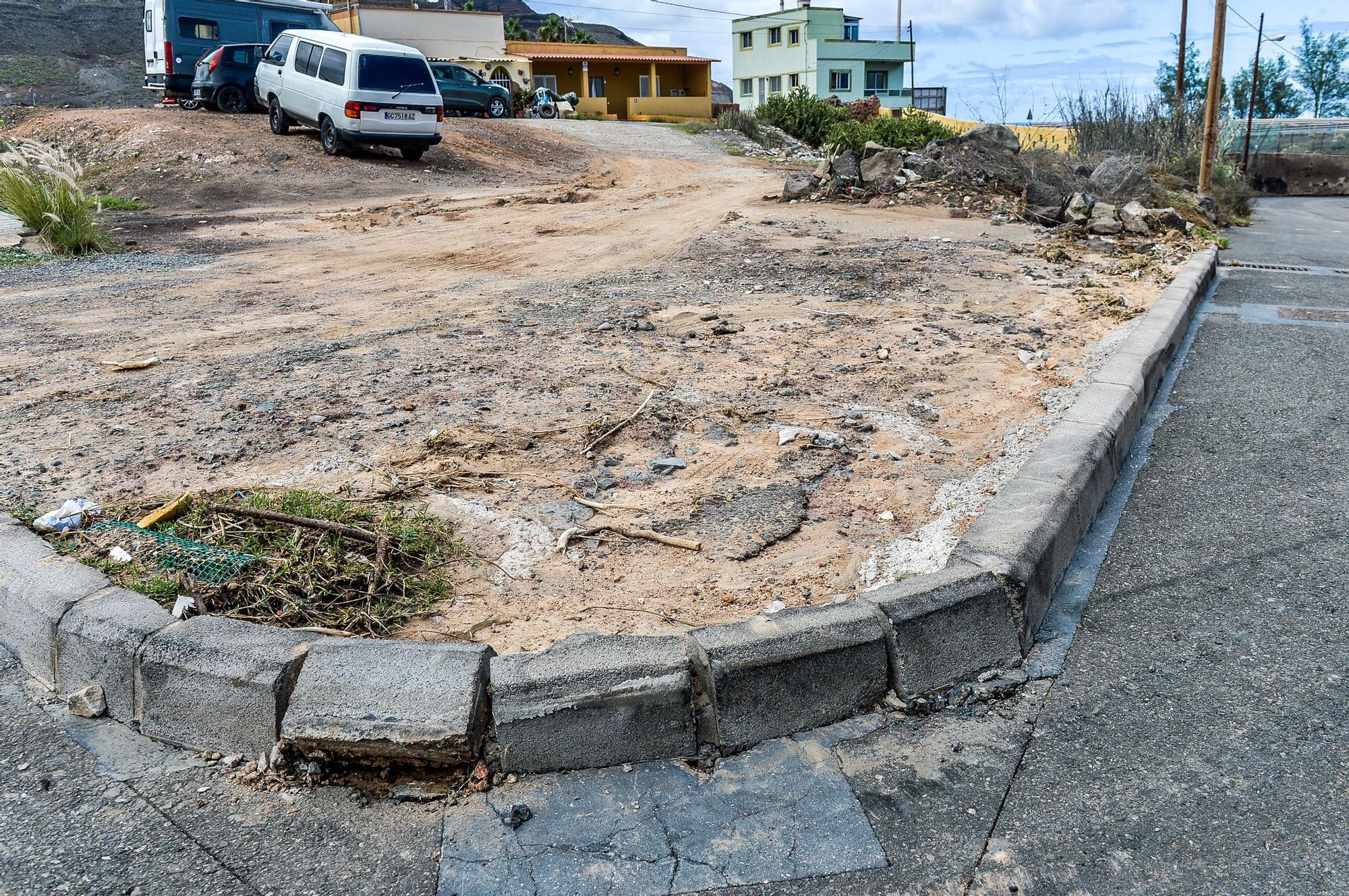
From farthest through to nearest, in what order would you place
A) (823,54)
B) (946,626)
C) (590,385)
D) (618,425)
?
1. (823,54)
2. (590,385)
3. (618,425)
4. (946,626)

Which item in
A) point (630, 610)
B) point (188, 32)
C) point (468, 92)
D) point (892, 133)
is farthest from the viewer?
point (468, 92)

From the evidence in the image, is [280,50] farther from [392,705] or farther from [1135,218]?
[392,705]

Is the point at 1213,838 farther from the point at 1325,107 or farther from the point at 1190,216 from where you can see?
the point at 1325,107

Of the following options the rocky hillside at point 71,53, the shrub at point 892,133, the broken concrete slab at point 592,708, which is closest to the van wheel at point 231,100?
the shrub at point 892,133

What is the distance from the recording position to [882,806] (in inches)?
91.6

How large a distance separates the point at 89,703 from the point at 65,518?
1054 mm

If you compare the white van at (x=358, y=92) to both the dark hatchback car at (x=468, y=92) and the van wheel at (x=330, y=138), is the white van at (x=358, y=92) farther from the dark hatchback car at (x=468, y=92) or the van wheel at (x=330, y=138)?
the dark hatchback car at (x=468, y=92)

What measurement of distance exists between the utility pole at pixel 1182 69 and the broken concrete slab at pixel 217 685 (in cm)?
2586

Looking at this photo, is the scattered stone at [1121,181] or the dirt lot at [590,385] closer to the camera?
the dirt lot at [590,385]

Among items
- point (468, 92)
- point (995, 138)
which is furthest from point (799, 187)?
point (468, 92)

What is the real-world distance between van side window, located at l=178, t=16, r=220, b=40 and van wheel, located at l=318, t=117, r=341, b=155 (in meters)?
7.04

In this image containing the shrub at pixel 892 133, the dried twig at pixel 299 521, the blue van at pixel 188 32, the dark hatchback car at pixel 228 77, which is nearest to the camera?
the dried twig at pixel 299 521

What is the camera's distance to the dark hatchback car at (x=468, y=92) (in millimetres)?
27734

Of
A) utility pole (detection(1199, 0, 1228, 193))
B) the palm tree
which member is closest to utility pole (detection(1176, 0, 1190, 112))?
utility pole (detection(1199, 0, 1228, 193))
